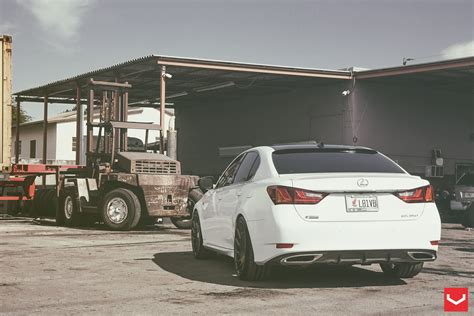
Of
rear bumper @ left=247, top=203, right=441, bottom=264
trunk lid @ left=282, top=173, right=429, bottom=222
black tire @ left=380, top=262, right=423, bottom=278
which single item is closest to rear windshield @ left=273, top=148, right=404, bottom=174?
trunk lid @ left=282, top=173, right=429, bottom=222

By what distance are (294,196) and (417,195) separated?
1271 mm

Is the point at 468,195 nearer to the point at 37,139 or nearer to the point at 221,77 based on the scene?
the point at 221,77

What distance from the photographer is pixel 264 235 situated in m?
7.32

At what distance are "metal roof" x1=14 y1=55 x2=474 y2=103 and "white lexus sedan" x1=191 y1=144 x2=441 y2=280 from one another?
688 inches

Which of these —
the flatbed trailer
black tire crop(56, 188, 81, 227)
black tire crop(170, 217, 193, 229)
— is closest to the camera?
the flatbed trailer

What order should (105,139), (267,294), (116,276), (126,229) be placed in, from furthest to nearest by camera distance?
(105,139) < (126,229) < (116,276) < (267,294)

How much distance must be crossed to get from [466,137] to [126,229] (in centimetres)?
2088

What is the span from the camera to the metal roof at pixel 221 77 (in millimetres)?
25531

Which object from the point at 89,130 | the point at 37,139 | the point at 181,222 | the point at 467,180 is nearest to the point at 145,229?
the point at 181,222

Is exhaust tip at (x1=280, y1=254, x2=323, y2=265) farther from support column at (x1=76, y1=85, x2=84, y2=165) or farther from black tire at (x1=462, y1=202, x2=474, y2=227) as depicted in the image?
support column at (x1=76, y1=85, x2=84, y2=165)

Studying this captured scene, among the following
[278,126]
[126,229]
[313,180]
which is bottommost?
[126,229]

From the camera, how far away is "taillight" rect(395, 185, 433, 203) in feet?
24.1

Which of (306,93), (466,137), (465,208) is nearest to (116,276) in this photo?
(465,208)

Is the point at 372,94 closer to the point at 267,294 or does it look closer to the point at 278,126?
the point at 278,126
